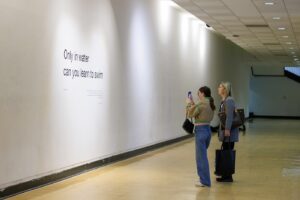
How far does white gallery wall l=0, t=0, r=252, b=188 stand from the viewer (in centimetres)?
785

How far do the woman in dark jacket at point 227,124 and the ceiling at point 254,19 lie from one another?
468 cm

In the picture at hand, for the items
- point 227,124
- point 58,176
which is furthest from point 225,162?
point 58,176

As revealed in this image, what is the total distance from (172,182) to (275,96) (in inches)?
1348

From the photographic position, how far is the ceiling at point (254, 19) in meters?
A: 14.1

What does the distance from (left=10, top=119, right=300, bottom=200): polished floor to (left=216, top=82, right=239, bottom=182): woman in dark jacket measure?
2.00 ft

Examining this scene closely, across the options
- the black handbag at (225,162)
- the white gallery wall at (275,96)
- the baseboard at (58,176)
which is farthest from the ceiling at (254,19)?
the white gallery wall at (275,96)

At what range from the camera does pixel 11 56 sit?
7.68m

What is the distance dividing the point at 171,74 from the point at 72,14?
7.26m

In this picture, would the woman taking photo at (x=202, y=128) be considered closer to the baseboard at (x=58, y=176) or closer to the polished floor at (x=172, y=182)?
the polished floor at (x=172, y=182)

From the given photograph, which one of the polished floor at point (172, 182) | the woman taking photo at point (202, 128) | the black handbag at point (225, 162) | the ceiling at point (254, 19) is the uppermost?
the ceiling at point (254, 19)

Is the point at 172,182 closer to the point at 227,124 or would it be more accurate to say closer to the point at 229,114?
the point at 227,124

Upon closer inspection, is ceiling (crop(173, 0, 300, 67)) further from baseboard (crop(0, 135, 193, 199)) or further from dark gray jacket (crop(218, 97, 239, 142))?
dark gray jacket (crop(218, 97, 239, 142))

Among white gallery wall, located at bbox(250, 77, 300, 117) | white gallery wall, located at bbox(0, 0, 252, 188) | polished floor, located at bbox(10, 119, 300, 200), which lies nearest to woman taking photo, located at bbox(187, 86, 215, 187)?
polished floor, located at bbox(10, 119, 300, 200)

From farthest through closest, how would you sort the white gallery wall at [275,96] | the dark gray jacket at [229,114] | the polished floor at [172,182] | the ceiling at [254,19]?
the white gallery wall at [275,96]
the ceiling at [254,19]
the dark gray jacket at [229,114]
the polished floor at [172,182]
